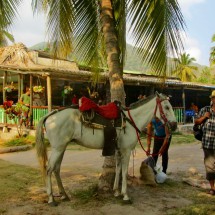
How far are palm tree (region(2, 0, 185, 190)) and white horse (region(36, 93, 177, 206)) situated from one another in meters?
0.55

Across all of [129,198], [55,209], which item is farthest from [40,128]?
[129,198]

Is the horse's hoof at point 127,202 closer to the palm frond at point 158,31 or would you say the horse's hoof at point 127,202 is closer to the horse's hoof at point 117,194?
the horse's hoof at point 117,194

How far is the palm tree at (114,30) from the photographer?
202 inches

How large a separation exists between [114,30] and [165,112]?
1.80m

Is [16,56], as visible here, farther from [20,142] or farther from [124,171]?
[124,171]

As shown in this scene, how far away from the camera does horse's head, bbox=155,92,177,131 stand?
5.60 m

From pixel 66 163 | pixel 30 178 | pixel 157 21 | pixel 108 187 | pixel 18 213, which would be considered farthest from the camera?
pixel 66 163

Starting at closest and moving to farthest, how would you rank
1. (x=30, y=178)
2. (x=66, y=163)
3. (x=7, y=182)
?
(x=7, y=182), (x=30, y=178), (x=66, y=163)

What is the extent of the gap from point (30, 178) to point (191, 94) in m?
→ 20.0

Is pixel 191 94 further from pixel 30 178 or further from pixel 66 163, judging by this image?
pixel 30 178

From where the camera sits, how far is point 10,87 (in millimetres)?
14523

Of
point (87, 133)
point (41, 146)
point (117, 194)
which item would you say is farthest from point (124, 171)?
point (41, 146)

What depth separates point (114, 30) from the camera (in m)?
5.96

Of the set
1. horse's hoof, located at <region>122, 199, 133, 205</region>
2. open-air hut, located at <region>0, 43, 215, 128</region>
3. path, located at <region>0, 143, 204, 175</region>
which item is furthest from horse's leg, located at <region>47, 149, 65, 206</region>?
open-air hut, located at <region>0, 43, 215, 128</region>
